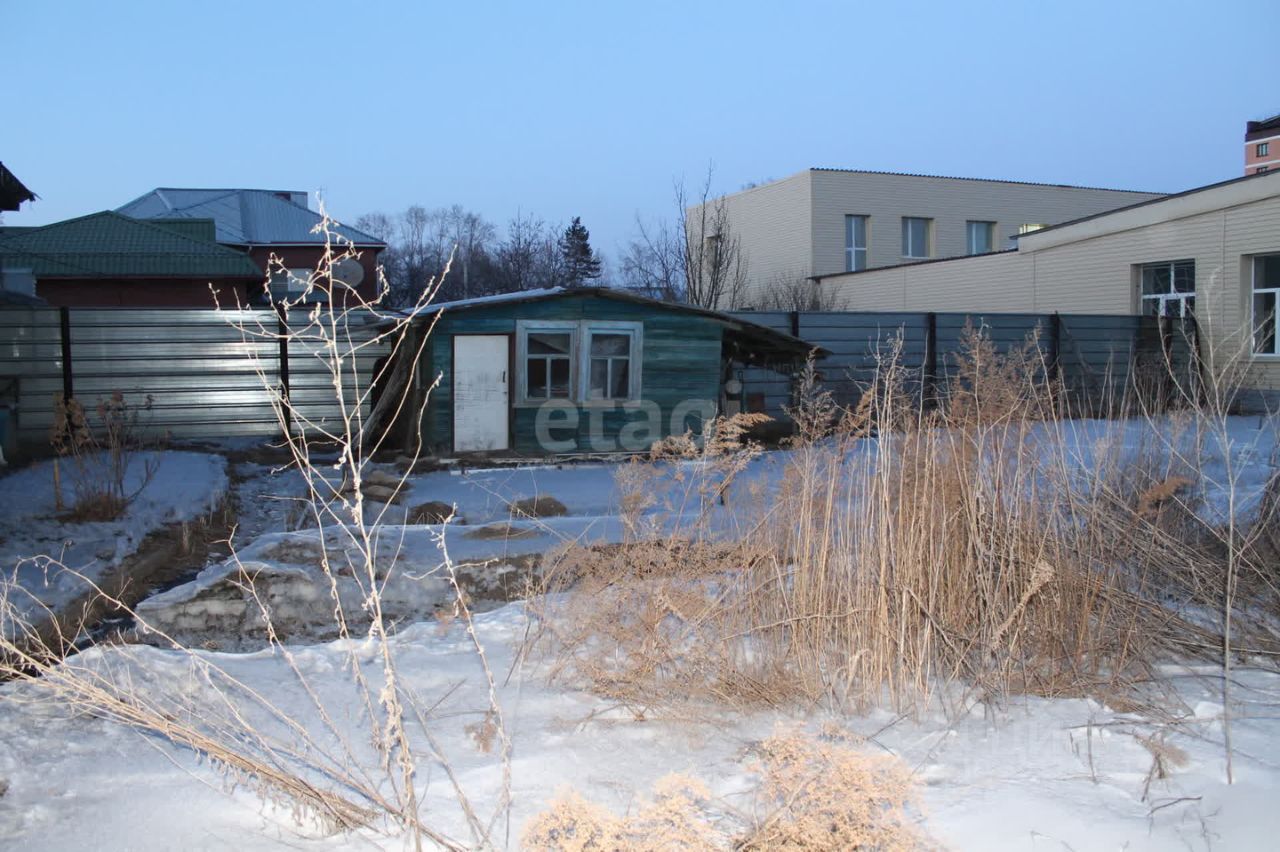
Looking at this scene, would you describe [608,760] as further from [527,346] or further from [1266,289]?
[1266,289]

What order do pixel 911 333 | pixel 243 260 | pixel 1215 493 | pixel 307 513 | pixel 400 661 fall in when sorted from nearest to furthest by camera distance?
pixel 400 661, pixel 1215 493, pixel 307 513, pixel 911 333, pixel 243 260

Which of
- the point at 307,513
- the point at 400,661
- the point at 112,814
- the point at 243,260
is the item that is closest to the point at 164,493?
the point at 307,513

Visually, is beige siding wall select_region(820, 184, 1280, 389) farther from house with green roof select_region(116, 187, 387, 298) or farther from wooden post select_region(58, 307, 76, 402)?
wooden post select_region(58, 307, 76, 402)

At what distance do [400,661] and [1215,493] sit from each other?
23.9ft

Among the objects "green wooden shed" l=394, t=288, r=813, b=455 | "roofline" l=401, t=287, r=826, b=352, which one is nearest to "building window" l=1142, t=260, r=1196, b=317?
"roofline" l=401, t=287, r=826, b=352

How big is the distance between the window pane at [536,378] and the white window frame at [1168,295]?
46.6 feet

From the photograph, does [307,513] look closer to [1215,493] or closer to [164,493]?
[164,493]

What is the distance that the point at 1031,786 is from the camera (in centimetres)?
354

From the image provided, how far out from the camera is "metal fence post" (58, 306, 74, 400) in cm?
1417

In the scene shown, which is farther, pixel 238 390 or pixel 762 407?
pixel 762 407

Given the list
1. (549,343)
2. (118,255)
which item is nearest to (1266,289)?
(549,343)

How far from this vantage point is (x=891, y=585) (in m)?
4.46

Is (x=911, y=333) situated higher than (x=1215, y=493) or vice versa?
(x=911, y=333)

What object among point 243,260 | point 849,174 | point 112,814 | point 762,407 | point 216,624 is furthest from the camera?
point 849,174
